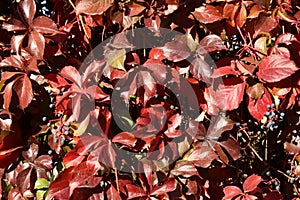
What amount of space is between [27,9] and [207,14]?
572mm

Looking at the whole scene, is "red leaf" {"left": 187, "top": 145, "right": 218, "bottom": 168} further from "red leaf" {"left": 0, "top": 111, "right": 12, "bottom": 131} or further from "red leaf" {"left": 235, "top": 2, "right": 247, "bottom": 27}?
"red leaf" {"left": 0, "top": 111, "right": 12, "bottom": 131}

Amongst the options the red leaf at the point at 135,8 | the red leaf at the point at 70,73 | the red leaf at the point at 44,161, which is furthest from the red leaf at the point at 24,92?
the red leaf at the point at 135,8

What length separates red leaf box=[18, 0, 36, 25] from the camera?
1.55 m

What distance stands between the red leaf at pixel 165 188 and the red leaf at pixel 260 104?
357mm

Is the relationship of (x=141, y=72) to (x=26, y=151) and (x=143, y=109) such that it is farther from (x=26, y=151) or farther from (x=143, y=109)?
(x=26, y=151)

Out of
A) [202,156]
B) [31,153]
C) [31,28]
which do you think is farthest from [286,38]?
[31,153]

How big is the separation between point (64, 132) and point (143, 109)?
263 millimetres

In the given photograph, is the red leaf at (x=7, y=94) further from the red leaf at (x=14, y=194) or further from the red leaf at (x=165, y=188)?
the red leaf at (x=165, y=188)

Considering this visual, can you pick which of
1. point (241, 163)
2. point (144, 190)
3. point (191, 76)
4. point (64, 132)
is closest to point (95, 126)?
point (64, 132)

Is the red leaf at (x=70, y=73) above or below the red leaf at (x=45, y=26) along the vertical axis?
below

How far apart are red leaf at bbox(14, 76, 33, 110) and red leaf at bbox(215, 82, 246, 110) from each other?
1.99ft

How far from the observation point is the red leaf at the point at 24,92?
1.55 metres

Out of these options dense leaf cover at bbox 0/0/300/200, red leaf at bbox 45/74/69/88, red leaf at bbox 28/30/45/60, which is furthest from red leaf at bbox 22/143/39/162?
red leaf at bbox 28/30/45/60

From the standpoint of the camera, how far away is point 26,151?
67.2 inches
